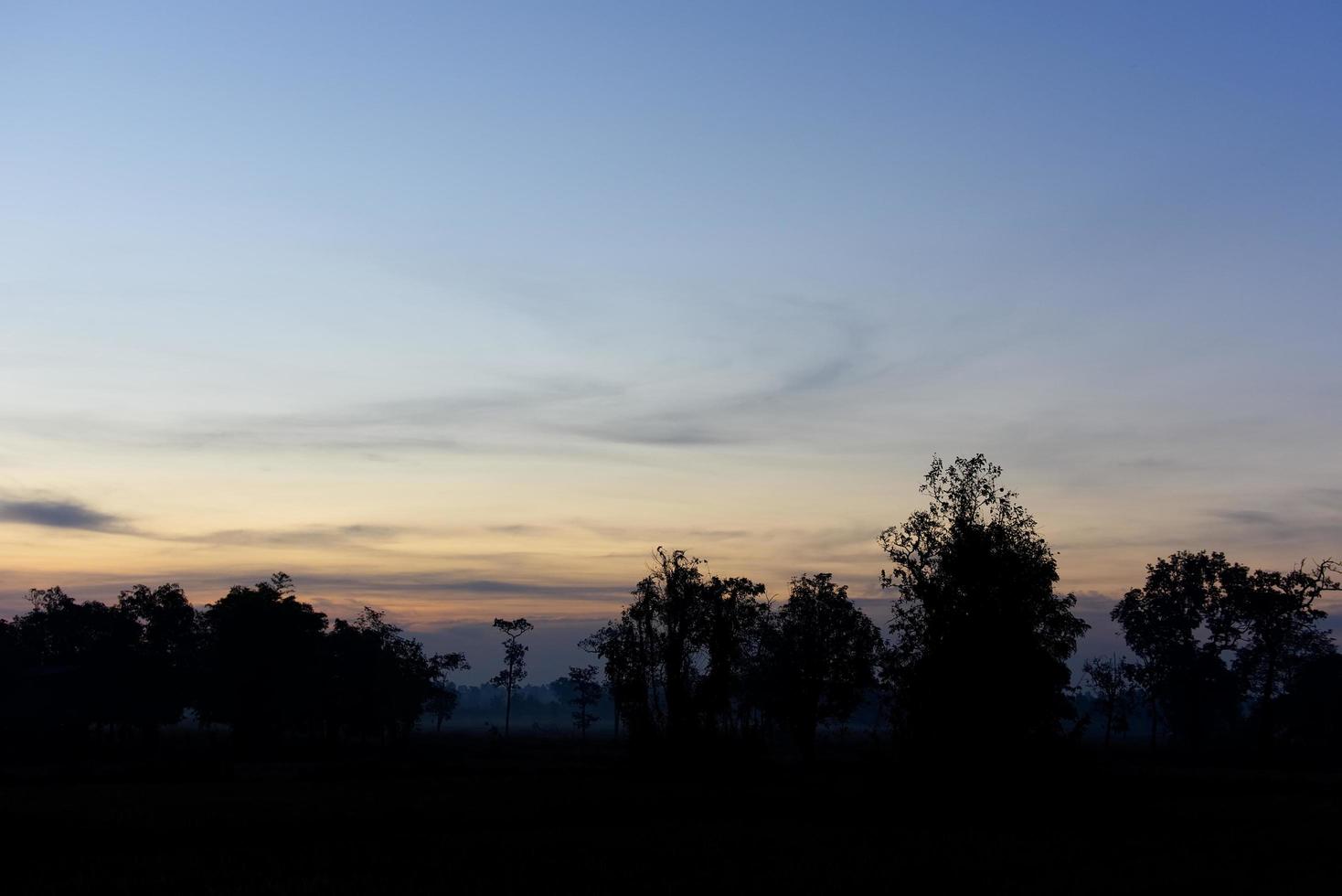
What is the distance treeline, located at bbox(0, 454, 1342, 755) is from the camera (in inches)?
2509

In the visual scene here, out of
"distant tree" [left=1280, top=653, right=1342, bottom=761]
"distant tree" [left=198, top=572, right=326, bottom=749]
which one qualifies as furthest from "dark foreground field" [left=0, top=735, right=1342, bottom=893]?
"distant tree" [left=1280, top=653, right=1342, bottom=761]

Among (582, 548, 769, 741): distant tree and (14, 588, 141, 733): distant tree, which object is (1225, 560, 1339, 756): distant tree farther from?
(14, 588, 141, 733): distant tree

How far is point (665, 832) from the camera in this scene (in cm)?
4478

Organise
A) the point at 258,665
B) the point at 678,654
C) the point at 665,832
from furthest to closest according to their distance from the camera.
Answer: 1. the point at 258,665
2. the point at 678,654
3. the point at 665,832

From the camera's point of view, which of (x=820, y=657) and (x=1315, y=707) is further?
(x=1315, y=707)

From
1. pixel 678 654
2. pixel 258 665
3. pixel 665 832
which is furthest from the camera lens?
pixel 258 665

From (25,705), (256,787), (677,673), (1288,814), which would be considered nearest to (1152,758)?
(677,673)

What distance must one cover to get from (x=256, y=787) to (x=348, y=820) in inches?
877

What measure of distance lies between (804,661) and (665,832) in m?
58.3

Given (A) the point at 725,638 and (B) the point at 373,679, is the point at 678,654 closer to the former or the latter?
(A) the point at 725,638

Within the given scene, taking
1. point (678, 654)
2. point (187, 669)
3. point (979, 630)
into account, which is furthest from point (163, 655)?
point (979, 630)

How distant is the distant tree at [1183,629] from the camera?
12738 centimetres

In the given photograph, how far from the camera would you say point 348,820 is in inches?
1839

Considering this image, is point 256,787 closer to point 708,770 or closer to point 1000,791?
point 708,770
